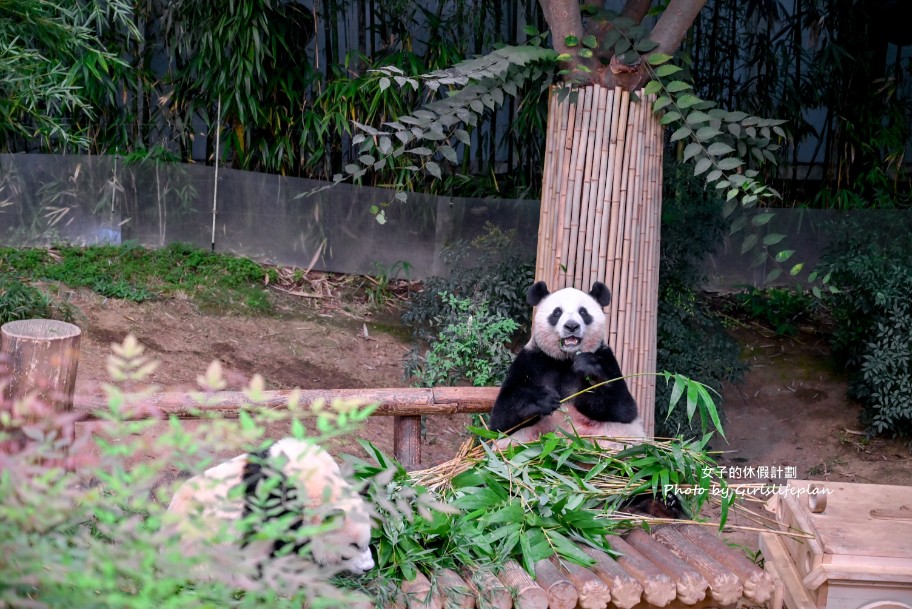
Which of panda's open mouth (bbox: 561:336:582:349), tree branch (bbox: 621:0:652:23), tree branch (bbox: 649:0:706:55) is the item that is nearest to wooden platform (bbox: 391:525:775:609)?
panda's open mouth (bbox: 561:336:582:349)

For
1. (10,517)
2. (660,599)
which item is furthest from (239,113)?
(10,517)

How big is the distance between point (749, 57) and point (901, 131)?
1171 millimetres

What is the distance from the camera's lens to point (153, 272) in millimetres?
6500

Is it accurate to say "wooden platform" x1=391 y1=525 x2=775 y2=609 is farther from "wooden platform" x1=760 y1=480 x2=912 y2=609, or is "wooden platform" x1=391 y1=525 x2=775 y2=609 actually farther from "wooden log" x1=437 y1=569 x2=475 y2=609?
"wooden platform" x1=760 y1=480 x2=912 y2=609

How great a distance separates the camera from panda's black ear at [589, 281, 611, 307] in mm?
3881

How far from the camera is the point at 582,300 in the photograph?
379 centimetres

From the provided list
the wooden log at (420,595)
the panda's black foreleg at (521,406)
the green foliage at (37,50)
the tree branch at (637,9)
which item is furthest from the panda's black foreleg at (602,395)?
the green foliage at (37,50)

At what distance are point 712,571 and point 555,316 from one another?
52.2 inches

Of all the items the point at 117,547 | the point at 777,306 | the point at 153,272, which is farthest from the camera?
the point at 777,306

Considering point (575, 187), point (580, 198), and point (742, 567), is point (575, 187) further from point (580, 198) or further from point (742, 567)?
point (742, 567)

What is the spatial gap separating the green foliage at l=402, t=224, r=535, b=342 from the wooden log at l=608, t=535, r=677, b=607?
2.50 m

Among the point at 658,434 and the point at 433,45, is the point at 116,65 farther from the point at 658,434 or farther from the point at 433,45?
the point at 658,434

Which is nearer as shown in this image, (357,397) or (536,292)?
(357,397)

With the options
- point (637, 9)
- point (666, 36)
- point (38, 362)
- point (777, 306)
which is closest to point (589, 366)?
point (666, 36)
